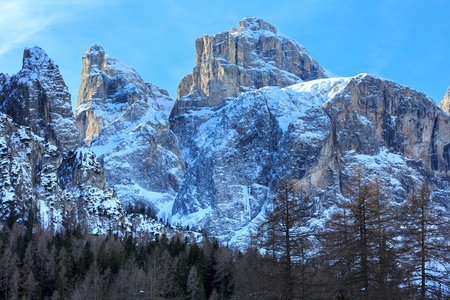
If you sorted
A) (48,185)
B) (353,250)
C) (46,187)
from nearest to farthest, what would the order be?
(353,250) < (46,187) < (48,185)

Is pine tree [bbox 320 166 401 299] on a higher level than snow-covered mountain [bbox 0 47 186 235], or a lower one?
lower

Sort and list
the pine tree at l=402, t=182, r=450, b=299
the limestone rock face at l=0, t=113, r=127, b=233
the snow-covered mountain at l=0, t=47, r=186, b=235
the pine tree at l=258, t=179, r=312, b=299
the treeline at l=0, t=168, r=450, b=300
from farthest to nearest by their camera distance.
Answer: the snow-covered mountain at l=0, t=47, r=186, b=235 < the limestone rock face at l=0, t=113, r=127, b=233 < the pine tree at l=402, t=182, r=450, b=299 < the pine tree at l=258, t=179, r=312, b=299 < the treeline at l=0, t=168, r=450, b=300

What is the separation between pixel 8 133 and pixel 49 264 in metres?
76.2

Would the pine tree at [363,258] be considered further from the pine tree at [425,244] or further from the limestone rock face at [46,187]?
the limestone rock face at [46,187]

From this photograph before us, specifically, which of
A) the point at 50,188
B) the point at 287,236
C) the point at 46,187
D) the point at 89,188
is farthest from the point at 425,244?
the point at 89,188

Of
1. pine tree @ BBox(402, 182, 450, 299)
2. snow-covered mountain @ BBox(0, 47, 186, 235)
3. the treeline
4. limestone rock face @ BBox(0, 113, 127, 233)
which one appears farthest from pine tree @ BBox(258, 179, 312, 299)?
limestone rock face @ BBox(0, 113, 127, 233)

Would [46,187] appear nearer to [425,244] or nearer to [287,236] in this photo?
[287,236]

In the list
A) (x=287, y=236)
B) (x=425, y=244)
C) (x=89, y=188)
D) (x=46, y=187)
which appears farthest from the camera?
(x=89, y=188)

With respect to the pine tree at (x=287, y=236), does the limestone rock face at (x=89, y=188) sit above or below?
above

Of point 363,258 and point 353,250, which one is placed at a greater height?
point 353,250

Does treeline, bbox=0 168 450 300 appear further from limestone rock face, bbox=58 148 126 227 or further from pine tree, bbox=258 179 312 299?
limestone rock face, bbox=58 148 126 227

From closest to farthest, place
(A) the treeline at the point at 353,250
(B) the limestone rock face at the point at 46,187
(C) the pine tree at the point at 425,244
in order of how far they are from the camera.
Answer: (A) the treeline at the point at 353,250 < (C) the pine tree at the point at 425,244 < (B) the limestone rock face at the point at 46,187

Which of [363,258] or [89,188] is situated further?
[89,188]

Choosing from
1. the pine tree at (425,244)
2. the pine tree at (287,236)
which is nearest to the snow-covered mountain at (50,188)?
the pine tree at (287,236)
